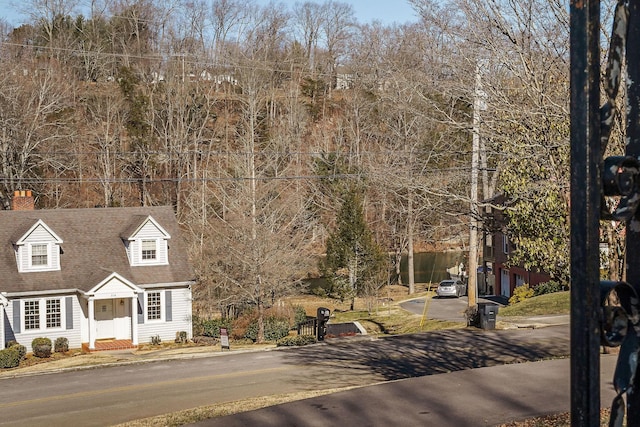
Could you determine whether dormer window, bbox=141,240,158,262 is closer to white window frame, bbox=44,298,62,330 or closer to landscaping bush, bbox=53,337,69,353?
white window frame, bbox=44,298,62,330

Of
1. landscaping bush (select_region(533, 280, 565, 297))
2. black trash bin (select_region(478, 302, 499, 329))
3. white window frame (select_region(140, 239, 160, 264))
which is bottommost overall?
landscaping bush (select_region(533, 280, 565, 297))

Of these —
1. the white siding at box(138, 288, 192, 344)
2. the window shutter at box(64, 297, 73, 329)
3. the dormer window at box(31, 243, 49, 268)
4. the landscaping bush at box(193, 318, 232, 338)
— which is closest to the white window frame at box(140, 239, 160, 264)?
the white siding at box(138, 288, 192, 344)

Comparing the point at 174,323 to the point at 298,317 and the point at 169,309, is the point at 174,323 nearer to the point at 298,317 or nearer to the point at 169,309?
the point at 169,309

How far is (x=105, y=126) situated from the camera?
58.7 meters

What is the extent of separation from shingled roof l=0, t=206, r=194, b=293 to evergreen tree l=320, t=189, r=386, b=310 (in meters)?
12.9

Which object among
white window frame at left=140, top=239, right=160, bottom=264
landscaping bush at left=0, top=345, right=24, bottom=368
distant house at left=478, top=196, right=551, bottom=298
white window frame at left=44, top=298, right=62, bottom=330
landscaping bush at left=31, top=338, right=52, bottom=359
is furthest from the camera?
distant house at left=478, top=196, right=551, bottom=298

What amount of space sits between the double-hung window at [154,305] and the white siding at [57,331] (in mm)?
2877

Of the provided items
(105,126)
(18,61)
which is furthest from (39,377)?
(18,61)

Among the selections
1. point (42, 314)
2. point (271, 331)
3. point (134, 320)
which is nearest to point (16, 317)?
point (42, 314)

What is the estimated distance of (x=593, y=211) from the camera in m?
1.94

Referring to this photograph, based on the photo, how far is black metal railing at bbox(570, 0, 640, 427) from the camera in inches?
76.7

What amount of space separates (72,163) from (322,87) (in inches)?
1274

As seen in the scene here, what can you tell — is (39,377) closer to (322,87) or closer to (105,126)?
(105,126)

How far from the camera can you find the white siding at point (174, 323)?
33250 millimetres
